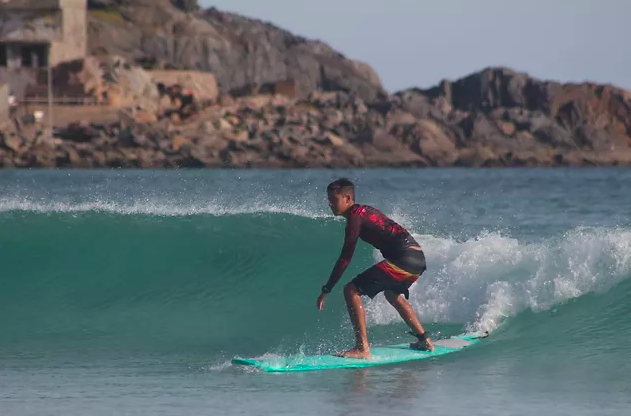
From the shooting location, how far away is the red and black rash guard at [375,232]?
10617 mm

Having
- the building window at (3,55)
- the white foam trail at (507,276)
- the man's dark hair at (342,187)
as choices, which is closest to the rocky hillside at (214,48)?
the building window at (3,55)

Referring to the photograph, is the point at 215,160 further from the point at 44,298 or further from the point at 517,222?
the point at 44,298

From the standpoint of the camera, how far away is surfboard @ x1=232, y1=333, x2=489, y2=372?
10734mm

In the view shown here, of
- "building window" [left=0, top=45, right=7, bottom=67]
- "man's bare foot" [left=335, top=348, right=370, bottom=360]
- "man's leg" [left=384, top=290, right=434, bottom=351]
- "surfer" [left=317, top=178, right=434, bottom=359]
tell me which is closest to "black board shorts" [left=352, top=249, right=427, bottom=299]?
"surfer" [left=317, top=178, right=434, bottom=359]

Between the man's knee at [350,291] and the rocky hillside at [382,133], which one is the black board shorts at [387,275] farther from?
the rocky hillside at [382,133]

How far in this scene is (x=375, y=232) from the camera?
10.8m

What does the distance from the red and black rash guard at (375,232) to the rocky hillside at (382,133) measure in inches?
2428

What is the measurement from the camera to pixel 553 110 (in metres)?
113

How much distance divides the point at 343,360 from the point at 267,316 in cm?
346

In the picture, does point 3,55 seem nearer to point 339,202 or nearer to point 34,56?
point 34,56

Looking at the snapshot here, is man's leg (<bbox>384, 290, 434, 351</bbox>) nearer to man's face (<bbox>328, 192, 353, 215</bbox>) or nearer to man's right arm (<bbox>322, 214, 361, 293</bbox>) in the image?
man's right arm (<bbox>322, 214, 361, 293</bbox>)

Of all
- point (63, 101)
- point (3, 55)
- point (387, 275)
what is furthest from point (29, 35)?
point (387, 275)

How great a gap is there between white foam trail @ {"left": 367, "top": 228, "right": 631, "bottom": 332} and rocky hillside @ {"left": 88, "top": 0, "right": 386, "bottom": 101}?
267ft

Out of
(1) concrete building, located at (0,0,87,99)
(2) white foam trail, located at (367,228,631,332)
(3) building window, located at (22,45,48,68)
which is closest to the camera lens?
(2) white foam trail, located at (367,228,631,332)
